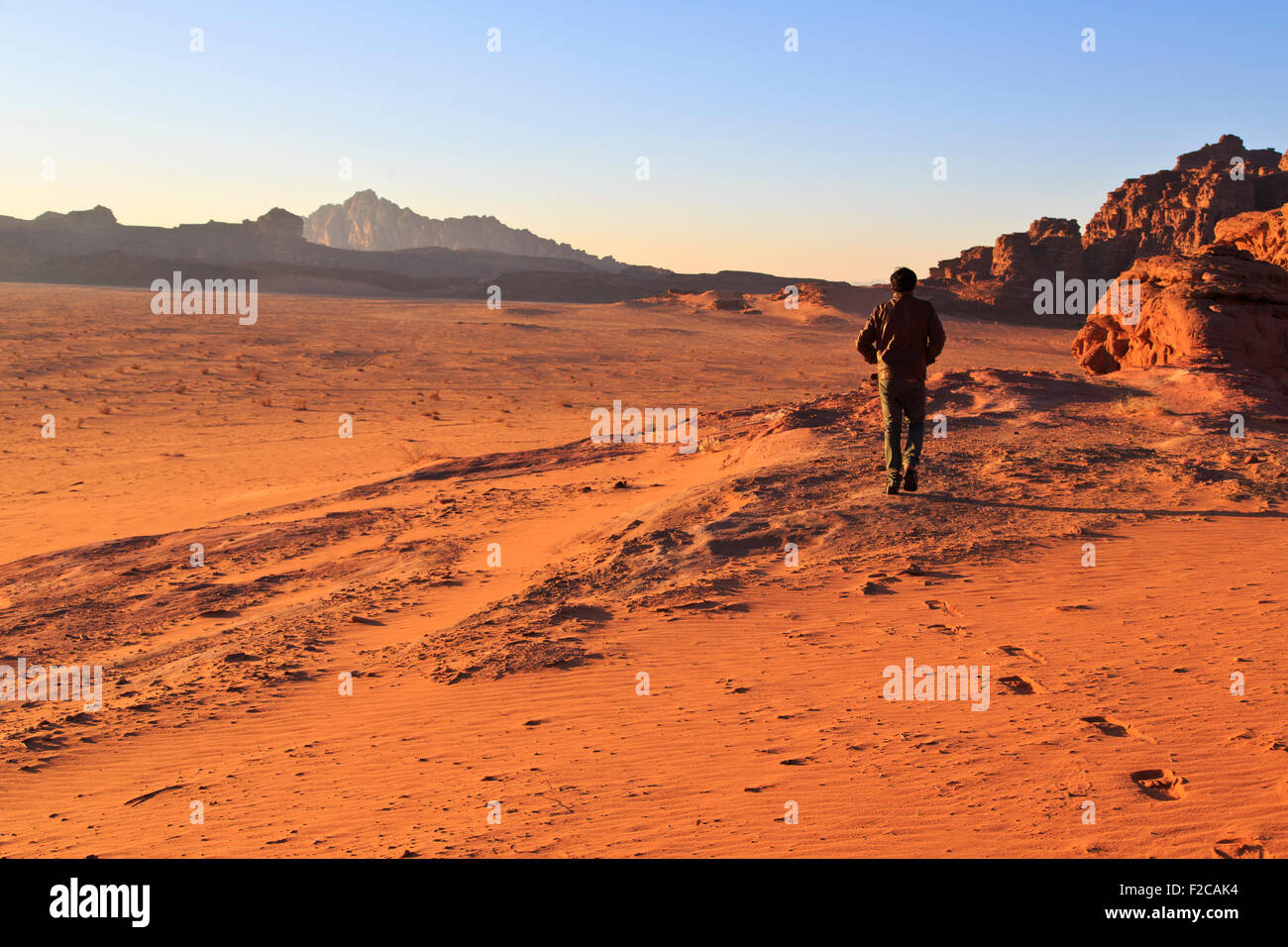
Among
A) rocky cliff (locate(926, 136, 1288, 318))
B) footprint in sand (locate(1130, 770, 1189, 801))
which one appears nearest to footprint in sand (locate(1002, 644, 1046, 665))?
footprint in sand (locate(1130, 770, 1189, 801))

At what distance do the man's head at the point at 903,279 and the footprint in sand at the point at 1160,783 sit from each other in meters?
4.70

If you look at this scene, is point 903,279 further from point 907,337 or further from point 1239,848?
point 1239,848

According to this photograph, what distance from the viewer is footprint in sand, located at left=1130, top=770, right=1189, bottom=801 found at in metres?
3.65

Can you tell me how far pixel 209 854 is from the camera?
367 cm

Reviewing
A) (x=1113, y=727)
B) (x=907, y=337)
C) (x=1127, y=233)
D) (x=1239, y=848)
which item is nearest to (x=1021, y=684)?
(x=1113, y=727)

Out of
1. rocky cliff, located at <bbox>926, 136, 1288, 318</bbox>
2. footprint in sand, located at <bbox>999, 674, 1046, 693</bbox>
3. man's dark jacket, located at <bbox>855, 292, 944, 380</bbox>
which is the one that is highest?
rocky cliff, located at <bbox>926, 136, 1288, 318</bbox>

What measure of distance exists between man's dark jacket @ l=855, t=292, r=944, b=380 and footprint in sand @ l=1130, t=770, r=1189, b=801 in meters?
4.41

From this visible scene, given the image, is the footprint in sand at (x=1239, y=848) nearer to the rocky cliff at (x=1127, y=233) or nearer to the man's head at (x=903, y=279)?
the man's head at (x=903, y=279)

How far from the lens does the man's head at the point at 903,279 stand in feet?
25.0

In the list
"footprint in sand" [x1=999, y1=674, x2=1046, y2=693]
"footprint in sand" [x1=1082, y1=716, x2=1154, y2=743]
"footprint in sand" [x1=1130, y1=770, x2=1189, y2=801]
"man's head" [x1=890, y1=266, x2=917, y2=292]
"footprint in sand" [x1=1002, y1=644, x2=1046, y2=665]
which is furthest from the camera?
"man's head" [x1=890, y1=266, x2=917, y2=292]

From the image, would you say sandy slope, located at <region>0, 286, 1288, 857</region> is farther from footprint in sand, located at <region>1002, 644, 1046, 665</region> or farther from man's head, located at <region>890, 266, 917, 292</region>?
man's head, located at <region>890, 266, 917, 292</region>

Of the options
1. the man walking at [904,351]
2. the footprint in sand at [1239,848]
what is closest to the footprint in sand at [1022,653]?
the footprint in sand at [1239,848]

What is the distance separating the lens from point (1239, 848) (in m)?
3.19

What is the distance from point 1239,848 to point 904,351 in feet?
16.6
